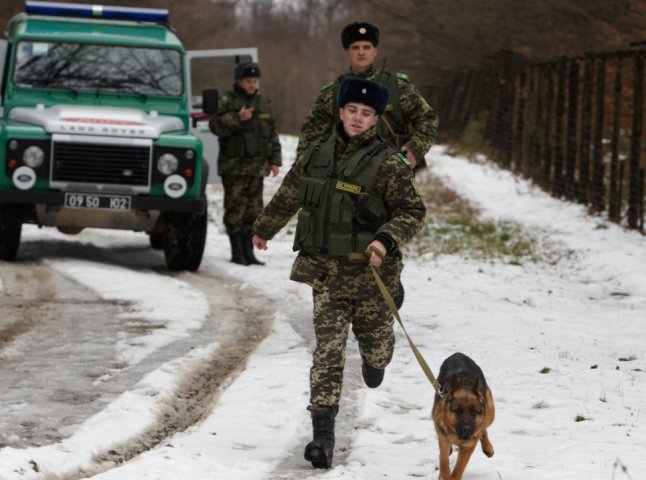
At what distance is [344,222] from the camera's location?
5723 mm

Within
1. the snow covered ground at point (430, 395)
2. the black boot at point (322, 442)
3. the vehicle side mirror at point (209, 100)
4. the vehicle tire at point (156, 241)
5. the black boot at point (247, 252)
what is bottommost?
the vehicle tire at point (156, 241)

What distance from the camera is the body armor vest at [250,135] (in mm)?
12586

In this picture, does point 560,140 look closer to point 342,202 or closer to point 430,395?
point 430,395

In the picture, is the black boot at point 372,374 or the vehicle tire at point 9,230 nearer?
the black boot at point 372,374

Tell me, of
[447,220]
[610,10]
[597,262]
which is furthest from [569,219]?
[610,10]

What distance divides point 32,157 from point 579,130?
11925 millimetres

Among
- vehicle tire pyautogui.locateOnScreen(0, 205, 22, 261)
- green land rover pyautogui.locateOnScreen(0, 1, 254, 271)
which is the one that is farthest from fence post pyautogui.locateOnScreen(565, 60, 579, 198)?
vehicle tire pyautogui.locateOnScreen(0, 205, 22, 261)

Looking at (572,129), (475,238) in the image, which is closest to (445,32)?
(572,129)

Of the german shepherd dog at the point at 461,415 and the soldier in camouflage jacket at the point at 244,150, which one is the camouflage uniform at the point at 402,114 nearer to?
the german shepherd dog at the point at 461,415

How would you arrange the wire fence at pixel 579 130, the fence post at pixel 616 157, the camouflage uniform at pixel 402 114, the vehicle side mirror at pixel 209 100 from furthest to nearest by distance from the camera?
the fence post at pixel 616 157
the wire fence at pixel 579 130
the vehicle side mirror at pixel 209 100
the camouflage uniform at pixel 402 114

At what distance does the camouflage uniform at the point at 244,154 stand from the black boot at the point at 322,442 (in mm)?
7037

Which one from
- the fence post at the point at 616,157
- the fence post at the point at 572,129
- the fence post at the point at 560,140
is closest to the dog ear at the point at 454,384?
the fence post at the point at 616,157

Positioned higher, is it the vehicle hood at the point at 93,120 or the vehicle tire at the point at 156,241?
the vehicle hood at the point at 93,120

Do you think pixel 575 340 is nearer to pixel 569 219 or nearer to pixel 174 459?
pixel 174 459
